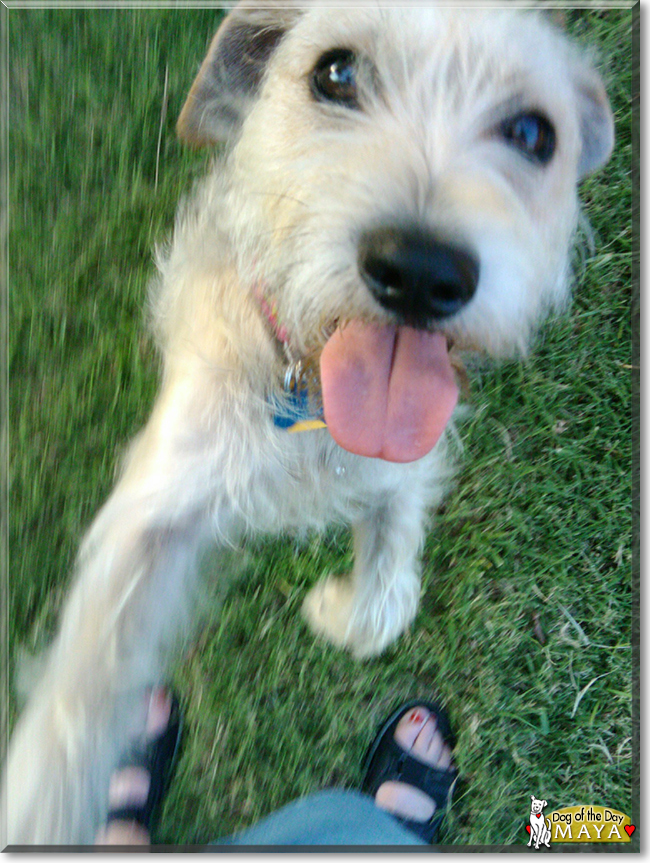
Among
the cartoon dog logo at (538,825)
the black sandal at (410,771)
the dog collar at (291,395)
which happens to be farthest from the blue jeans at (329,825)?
the dog collar at (291,395)

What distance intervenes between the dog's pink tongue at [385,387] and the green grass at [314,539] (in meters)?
1.58

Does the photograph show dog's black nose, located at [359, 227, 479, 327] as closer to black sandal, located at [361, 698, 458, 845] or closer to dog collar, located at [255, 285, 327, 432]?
→ dog collar, located at [255, 285, 327, 432]

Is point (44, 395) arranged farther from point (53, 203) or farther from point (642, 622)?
point (642, 622)

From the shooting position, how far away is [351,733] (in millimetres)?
3123

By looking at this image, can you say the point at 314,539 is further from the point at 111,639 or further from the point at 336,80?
the point at 336,80

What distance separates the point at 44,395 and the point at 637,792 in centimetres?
356

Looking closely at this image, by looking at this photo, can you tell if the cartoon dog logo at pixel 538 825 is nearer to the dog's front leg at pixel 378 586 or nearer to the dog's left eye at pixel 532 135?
the dog's front leg at pixel 378 586

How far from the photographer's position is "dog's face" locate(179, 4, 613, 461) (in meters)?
1.47

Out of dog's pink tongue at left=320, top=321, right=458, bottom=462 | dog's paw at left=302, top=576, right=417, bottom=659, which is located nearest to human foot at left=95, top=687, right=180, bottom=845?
dog's paw at left=302, top=576, right=417, bottom=659

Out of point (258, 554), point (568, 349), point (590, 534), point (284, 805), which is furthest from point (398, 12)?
point (284, 805)

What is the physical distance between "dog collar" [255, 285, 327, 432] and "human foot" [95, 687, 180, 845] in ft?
5.59

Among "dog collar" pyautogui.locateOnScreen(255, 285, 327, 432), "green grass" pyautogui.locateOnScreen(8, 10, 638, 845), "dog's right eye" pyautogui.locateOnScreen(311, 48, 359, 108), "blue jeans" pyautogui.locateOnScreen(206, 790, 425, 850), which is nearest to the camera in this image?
"dog's right eye" pyautogui.locateOnScreen(311, 48, 359, 108)

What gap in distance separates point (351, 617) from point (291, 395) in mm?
1366

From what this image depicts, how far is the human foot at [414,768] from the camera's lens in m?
3.04
